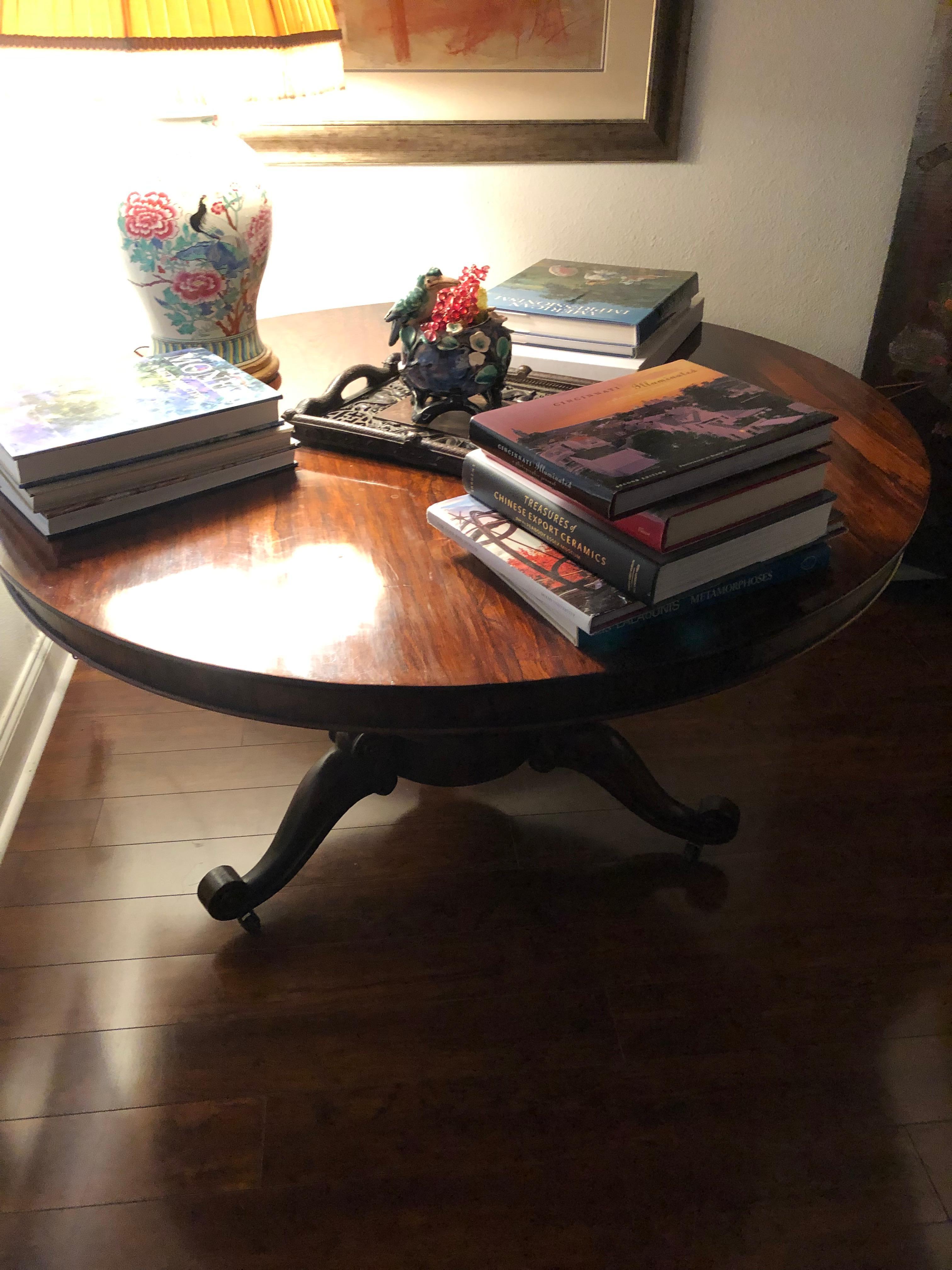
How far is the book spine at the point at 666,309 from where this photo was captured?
1.05 m

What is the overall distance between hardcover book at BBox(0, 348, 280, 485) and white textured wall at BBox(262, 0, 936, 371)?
0.69m

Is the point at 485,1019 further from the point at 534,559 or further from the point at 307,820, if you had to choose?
the point at 534,559

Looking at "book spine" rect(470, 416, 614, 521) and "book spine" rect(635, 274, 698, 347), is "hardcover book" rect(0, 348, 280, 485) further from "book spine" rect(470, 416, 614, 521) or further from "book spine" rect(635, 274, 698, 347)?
"book spine" rect(635, 274, 698, 347)

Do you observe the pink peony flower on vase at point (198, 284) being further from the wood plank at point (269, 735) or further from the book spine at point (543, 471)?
the wood plank at point (269, 735)

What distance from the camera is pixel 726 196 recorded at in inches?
61.5

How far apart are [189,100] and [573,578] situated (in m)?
0.69

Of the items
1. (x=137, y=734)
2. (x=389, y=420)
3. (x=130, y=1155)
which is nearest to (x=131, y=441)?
(x=389, y=420)

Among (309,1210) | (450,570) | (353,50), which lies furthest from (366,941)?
(353,50)

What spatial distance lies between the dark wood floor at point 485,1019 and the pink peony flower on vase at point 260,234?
30.3 inches

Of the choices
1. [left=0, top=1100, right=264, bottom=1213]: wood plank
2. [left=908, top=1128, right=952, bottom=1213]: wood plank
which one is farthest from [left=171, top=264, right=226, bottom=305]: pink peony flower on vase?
[left=908, top=1128, right=952, bottom=1213]: wood plank

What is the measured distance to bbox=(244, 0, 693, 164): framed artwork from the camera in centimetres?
138

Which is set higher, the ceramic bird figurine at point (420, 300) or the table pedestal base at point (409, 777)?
the ceramic bird figurine at point (420, 300)

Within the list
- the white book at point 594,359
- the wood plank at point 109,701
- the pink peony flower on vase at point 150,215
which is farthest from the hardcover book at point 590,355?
the wood plank at point 109,701

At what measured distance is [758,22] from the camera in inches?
56.3
